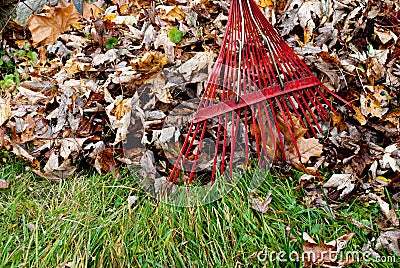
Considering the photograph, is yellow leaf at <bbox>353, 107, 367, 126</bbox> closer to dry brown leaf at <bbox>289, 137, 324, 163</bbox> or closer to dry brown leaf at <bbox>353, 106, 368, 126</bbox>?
dry brown leaf at <bbox>353, 106, 368, 126</bbox>

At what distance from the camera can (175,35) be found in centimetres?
265

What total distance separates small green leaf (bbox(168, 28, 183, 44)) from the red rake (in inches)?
19.1

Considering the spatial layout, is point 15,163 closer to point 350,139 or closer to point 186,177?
point 186,177

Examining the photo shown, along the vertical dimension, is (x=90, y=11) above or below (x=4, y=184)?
above

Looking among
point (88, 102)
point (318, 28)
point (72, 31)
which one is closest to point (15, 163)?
point (88, 102)

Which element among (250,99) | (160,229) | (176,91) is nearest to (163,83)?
(176,91)

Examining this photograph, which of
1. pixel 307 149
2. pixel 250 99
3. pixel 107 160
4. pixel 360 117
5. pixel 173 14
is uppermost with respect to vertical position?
pixel 173 14

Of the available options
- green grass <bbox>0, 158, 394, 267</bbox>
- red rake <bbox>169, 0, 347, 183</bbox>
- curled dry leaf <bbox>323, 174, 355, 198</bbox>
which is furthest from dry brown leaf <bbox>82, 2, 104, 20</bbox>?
curled dry leaf <bbox>323, 174, 355, 198</bbox>

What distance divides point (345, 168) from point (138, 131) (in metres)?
1.04

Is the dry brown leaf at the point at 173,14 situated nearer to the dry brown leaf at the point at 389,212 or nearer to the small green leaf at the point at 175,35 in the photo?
the small green leaf at the point at 175,35

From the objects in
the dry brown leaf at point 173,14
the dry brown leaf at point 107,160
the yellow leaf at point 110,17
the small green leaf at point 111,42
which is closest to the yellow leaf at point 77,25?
the yellow leaf at point 110,17

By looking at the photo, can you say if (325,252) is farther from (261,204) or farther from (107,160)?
(107,160)

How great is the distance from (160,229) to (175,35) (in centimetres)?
127

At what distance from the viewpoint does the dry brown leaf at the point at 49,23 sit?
3088 mm
